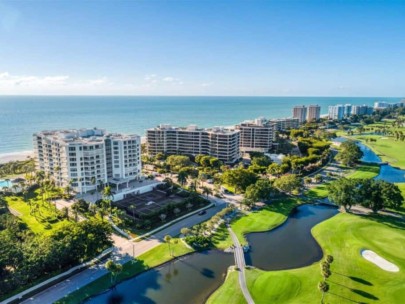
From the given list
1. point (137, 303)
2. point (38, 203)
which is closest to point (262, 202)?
point (137, 303)

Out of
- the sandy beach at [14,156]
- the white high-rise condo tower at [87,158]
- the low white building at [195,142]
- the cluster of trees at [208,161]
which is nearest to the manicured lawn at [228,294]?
the white high-rise condo tower at [87,158]

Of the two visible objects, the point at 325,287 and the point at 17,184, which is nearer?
the point at 325,287

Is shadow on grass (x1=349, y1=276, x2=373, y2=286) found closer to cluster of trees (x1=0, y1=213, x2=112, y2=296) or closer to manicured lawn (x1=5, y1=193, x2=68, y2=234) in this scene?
cluster of trees (x1=0, y1=213, x2=112, y2=296)

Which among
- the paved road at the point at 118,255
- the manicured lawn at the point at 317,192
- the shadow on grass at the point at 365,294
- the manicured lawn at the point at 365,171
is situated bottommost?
the shadow on grass at the point at 365,294

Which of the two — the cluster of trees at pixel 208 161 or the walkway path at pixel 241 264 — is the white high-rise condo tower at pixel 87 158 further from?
the walkway path at pixel 241 264

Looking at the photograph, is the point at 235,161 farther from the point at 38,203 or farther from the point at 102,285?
the point at 102,285

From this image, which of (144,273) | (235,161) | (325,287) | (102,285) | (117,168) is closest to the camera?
(325,287)
